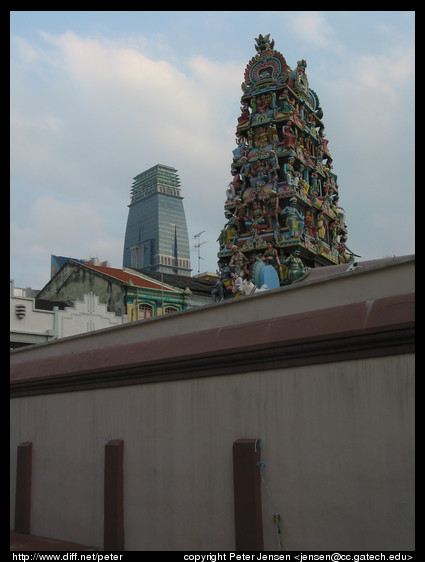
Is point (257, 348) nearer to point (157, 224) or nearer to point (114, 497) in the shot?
point (114, 497)

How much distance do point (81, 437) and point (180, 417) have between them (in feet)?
11.5

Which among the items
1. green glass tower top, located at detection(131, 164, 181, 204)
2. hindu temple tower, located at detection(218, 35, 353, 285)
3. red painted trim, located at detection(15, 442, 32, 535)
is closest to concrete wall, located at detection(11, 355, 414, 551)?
red painted trim, located at detection(15, 442, 32, 535)

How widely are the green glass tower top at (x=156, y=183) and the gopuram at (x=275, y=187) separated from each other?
140963 mm

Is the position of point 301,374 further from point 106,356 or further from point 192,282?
point 192,282

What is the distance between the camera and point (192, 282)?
43.6m

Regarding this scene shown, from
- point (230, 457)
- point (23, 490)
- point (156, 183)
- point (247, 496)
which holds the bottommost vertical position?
point (23, 490)

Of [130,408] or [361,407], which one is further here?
[130,408]

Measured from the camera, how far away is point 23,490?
15.7m

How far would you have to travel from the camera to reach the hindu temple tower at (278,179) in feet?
86.9

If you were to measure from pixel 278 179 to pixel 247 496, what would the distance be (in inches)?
740

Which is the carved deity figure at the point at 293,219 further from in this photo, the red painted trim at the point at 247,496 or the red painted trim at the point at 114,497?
the red painted trim at the point at 247,496

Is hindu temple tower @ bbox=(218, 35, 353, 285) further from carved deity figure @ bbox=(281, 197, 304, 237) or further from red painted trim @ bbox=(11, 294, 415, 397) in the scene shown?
red painted trim @ bbox=(11, 294, 415, 397)

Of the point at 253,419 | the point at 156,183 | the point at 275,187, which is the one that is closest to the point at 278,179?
the point at 275,187
